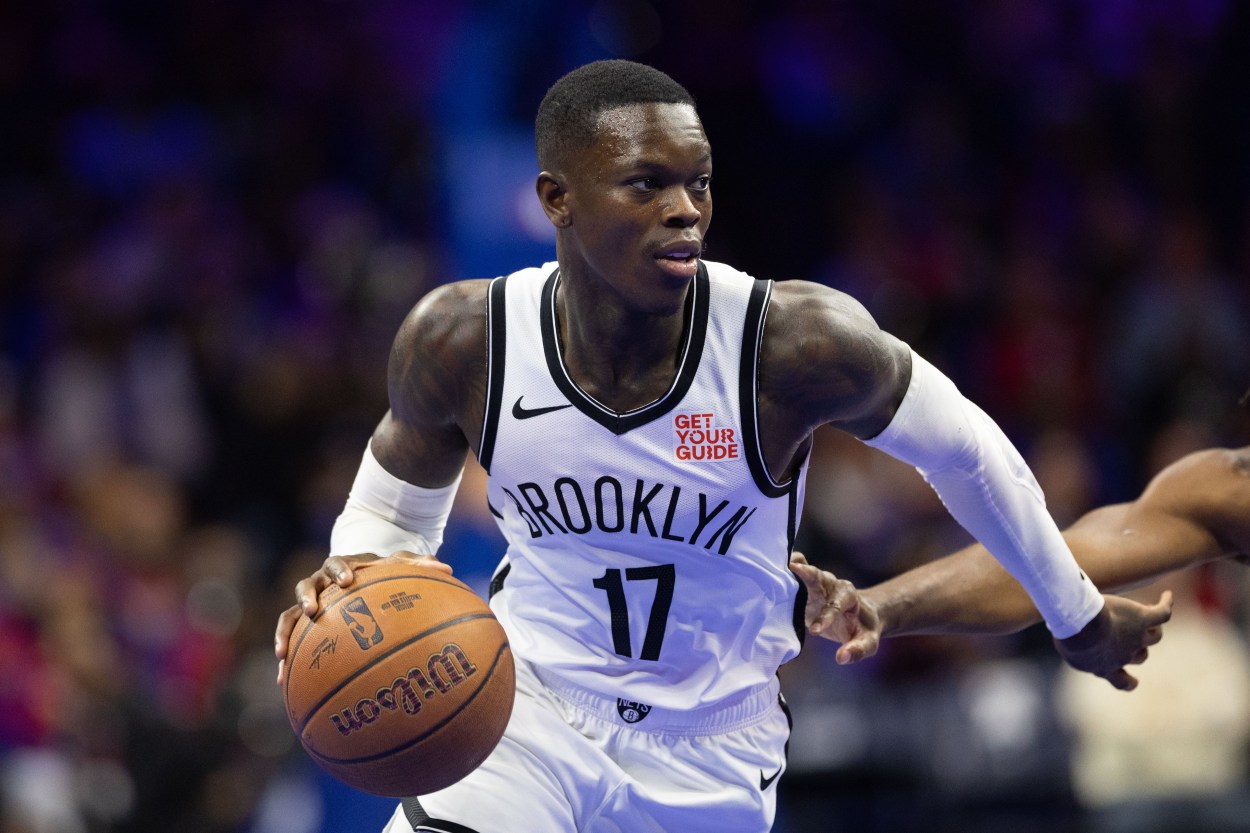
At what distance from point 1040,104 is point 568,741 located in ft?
26.7

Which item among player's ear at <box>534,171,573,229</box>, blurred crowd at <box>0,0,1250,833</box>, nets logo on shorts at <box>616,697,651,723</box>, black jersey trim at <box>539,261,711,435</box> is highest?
player's ear at <box>534,171,573,229</box>

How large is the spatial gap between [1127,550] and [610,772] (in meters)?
1.74

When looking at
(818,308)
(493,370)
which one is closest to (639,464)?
(493,370)

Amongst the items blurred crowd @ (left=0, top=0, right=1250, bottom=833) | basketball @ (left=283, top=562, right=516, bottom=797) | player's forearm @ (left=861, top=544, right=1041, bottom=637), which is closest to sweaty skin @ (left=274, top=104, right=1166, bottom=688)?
basketball @ (left=283, top=562, right=516, bottom=797)

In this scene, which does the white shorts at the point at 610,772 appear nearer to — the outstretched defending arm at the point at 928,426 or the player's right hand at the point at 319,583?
the player's right hand at the point at 319,583

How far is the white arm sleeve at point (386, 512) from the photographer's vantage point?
4.17 metres

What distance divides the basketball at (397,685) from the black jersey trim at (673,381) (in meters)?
0.53

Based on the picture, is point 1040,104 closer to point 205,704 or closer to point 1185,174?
point 1185,174

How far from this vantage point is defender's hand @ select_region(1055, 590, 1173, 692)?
14.6ft

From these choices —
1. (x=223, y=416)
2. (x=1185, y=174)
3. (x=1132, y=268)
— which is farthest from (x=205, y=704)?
(x=1185, y=174)

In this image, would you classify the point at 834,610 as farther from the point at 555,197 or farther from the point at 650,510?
the point at 555,197


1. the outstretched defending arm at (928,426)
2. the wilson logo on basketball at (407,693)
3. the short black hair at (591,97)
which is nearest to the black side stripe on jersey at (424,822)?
the wilson logo on basketball at (407,693)

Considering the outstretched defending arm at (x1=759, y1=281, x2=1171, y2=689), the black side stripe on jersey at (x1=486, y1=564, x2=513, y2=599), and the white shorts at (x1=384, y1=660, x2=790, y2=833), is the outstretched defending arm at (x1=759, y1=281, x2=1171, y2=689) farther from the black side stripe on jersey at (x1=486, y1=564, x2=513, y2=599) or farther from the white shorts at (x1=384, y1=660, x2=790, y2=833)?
the black side stripe on jersey at (x1=486, y1=564, x2=513, y2=599)

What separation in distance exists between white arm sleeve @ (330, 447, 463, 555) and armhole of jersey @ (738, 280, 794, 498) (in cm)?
83
